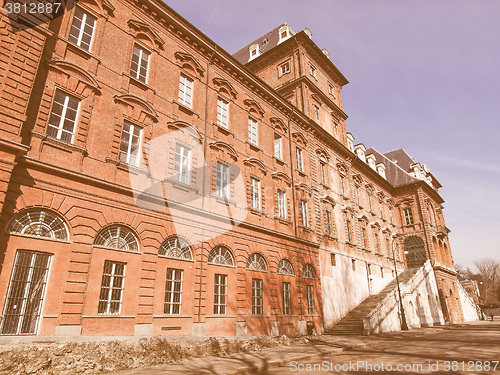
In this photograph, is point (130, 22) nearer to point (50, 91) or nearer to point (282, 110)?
point (50, 91)

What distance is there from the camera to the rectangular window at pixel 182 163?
15.0 m

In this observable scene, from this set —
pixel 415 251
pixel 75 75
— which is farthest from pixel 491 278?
pixel 75 75

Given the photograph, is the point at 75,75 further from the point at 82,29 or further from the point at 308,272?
the point at 308,272

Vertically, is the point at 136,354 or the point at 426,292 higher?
the point at 426,292

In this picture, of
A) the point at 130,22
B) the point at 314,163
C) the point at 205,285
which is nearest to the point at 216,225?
the point at 205,285

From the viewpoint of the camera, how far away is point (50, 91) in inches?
445

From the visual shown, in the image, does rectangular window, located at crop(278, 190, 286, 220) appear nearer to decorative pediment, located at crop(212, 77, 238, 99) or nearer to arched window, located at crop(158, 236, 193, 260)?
decorative pediment, located at crop(212, 77, 238, 99)

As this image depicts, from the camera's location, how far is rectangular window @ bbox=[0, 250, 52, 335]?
9102mm

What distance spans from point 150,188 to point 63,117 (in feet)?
13.3

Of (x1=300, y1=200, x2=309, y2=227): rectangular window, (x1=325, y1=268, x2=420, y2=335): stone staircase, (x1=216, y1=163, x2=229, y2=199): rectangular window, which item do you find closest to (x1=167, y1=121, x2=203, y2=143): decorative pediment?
(x1=216, y1=163, x2=229, y2=199): rectangular window

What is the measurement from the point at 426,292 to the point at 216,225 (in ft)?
92.7

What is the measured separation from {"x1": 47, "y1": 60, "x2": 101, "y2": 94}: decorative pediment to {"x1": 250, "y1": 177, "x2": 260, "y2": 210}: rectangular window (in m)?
9.74

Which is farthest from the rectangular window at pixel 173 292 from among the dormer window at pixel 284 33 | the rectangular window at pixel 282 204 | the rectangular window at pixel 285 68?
the dormer window at pixel 284 33

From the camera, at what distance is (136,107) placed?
13.9 metres
